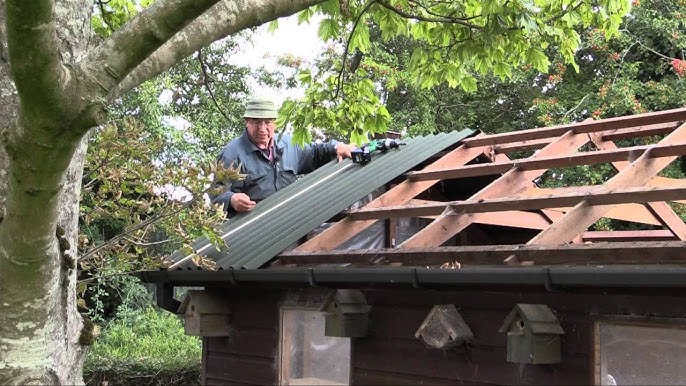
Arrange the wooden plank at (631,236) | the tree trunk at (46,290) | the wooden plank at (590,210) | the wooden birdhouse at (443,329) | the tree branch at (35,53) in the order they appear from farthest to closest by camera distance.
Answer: the wooden plank at (631,236) → the wooden birdhouse at (443,329) → the wooden plank at (590,210) → the tree trunk at (46,290) → the tree branch at (35,53)

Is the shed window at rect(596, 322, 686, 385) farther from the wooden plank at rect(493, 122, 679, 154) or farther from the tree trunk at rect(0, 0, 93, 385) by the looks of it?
the tree trunk at rect(0, 0, 93, 385)

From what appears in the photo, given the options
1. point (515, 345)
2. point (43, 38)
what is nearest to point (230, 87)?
point (515, 345)

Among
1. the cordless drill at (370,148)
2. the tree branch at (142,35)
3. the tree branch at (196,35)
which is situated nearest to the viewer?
the tree branch at (142,35)

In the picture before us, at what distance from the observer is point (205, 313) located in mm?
6137

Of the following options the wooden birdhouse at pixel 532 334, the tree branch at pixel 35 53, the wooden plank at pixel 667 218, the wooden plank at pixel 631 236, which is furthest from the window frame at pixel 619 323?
the tree branch at pixel 35 53

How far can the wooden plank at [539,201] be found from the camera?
3830 millimetres

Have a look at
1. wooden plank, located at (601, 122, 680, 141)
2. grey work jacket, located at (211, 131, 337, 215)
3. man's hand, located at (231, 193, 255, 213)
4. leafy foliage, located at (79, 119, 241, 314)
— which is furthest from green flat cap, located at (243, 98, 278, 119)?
wooden plank, located at (601, 122, 680, 141)

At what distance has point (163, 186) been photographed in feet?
16.2

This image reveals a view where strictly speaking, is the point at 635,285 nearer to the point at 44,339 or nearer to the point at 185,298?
the point at 44,339

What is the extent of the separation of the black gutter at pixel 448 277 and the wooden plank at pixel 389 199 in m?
0.44

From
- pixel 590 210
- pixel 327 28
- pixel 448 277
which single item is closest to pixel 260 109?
pixel 327 28

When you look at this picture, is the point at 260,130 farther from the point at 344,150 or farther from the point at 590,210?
the point at 590,210

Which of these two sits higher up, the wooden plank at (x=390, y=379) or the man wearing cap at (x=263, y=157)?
the man wearing cap at (x=263, y=157)

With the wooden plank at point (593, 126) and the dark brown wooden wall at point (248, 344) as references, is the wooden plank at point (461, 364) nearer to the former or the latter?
the dark brown wooden wall at point (248, 344)
